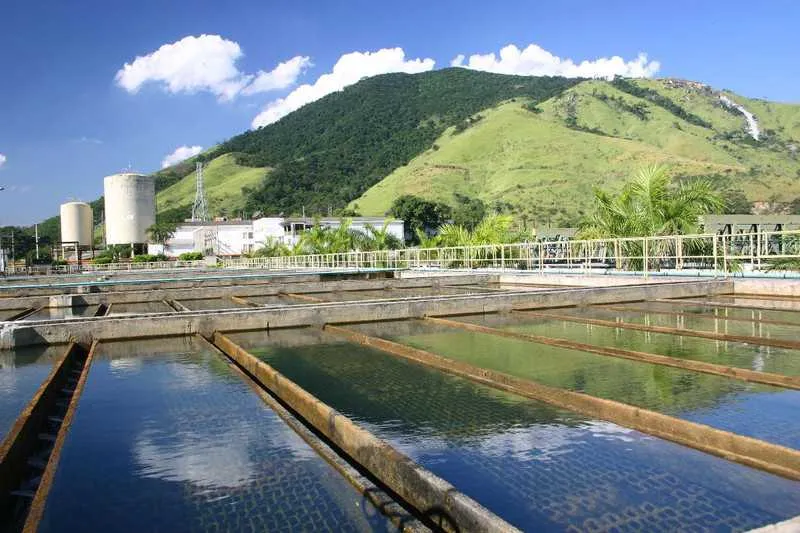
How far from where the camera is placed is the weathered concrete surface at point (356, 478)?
2961 mm

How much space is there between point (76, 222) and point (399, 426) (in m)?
92.7

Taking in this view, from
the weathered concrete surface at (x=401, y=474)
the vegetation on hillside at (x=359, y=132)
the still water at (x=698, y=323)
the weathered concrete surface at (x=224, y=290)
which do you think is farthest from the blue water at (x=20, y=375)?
the vegetation on hillside at (x=359, y=132)

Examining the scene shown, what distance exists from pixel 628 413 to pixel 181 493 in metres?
3.00

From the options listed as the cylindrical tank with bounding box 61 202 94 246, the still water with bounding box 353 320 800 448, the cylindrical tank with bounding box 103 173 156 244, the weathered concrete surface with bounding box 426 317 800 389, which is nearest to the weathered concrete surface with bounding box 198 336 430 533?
the still water with bounding box 353 320 800 448

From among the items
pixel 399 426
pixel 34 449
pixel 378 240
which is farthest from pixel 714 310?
pixel 378 240

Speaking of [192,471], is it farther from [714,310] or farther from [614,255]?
[614,255]

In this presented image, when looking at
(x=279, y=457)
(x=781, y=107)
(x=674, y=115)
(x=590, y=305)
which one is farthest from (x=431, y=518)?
(x=781, y=107)

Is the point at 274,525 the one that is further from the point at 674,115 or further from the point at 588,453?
the point at 674,115

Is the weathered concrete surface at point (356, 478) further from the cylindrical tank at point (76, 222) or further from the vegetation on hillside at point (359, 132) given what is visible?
the vegetation on hillside at point (359, 132)

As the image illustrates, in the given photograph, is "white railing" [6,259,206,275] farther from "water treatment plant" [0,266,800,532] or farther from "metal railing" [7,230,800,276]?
"water treatment plant" [0,266,800,532]

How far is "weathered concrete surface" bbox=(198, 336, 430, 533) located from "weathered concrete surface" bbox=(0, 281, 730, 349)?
459cm

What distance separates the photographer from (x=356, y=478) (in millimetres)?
3521

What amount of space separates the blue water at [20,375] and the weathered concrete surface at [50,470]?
0.40 m

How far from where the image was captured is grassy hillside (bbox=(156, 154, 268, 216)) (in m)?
134
